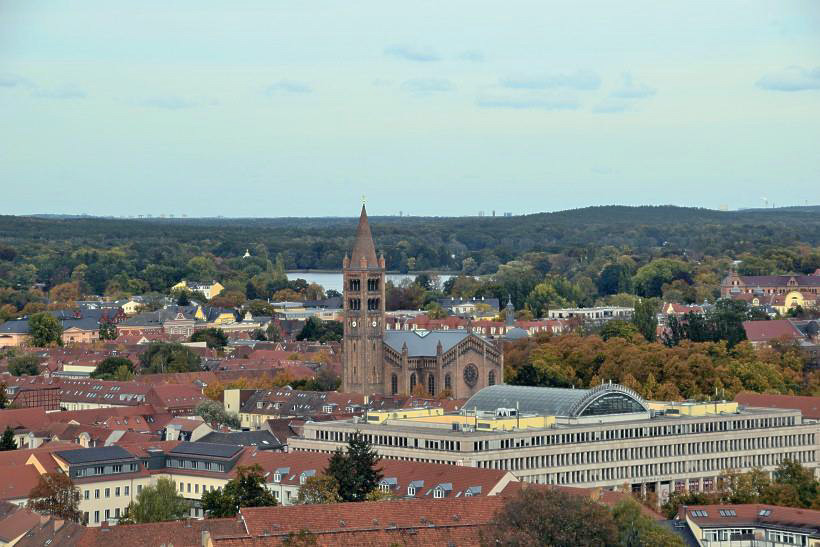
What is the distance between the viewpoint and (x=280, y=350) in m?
190

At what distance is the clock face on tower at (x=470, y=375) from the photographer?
485 feet

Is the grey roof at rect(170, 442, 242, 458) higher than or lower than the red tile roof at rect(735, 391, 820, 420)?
higher

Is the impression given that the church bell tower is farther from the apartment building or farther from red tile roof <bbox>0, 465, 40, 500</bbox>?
the apartment building

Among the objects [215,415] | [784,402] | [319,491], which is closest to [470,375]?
[215,415]

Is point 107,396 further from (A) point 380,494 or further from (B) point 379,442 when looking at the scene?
(A) point 380,494

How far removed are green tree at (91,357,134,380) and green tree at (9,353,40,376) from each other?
5.91 metres

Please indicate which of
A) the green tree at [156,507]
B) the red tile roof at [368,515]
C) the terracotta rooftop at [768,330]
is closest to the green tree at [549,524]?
the red tile roof at [368,515]

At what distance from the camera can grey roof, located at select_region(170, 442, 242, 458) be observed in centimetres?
10119

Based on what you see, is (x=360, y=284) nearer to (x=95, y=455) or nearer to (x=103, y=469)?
(x=95, y=455)

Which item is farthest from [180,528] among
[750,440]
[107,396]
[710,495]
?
[107,396]

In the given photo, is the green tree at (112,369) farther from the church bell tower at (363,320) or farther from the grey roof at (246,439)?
the grey roof at (246,439)

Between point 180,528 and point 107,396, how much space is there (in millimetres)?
73392

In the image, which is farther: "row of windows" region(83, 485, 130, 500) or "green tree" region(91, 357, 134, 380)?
"green tree" region(91, 357, 134, 380)

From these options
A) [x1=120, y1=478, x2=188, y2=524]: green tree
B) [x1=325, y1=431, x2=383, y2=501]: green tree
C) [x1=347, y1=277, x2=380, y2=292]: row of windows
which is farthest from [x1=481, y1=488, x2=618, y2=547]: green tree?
[x1=347, y1=277, x2=380, y2=292]: row of windows
